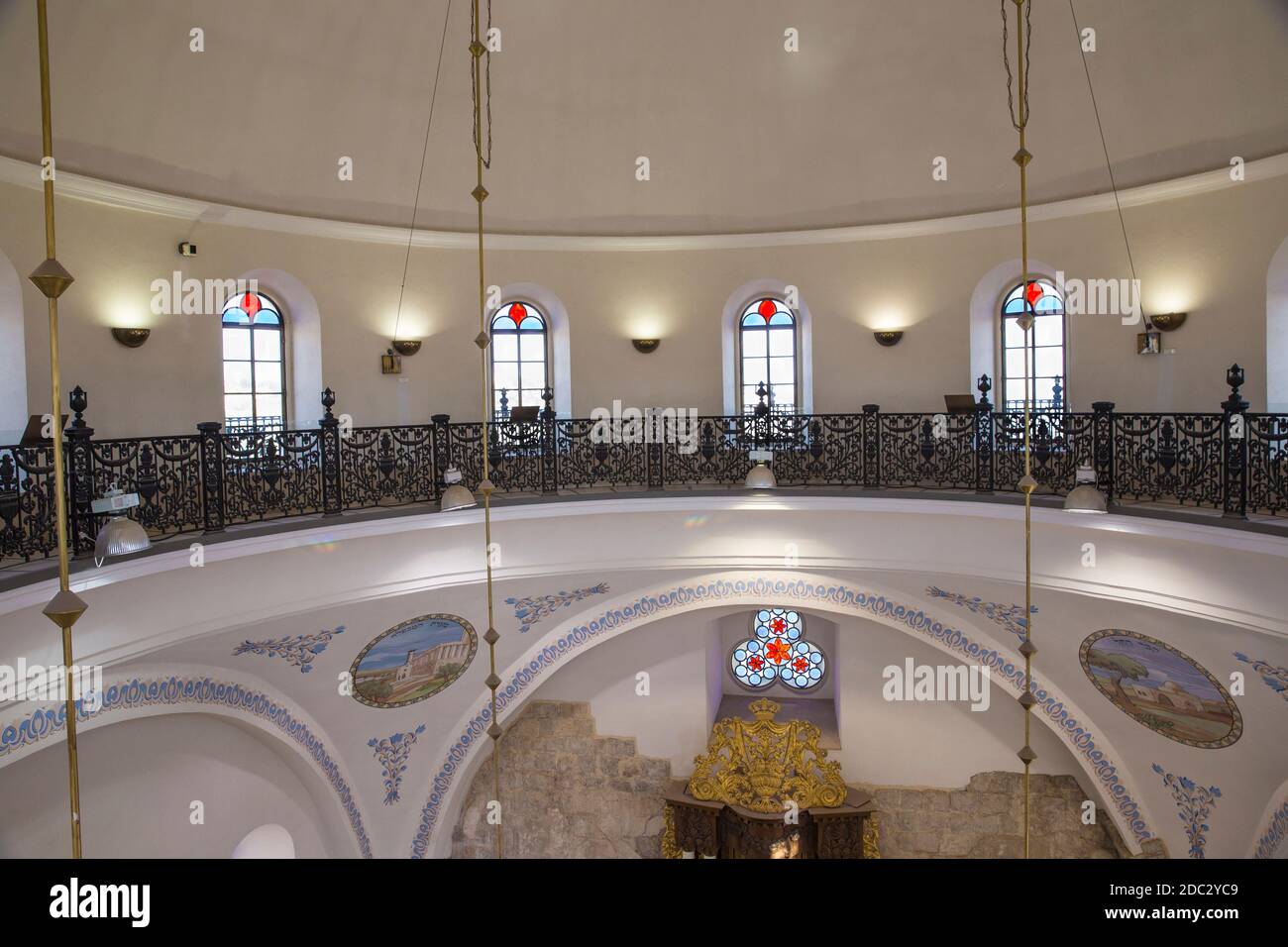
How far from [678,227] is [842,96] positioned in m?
2.76

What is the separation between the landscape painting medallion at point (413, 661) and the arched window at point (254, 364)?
3.30 metres

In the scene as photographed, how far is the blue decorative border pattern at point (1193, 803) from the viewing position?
1021 cm

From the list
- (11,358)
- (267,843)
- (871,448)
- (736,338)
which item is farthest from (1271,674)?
(11,358)

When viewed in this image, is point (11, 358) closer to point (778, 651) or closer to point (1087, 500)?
point (778, 651)

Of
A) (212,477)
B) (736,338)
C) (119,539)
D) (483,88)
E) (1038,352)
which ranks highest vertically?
(483,88)

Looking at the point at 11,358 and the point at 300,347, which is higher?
the point at 300,347

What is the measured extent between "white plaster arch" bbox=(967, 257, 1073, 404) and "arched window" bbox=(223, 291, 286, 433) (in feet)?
29.7

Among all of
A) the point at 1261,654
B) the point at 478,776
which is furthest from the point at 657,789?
the point at 1261,654

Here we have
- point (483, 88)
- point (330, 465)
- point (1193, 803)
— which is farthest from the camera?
point (483, 88)

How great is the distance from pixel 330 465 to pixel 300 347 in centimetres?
299

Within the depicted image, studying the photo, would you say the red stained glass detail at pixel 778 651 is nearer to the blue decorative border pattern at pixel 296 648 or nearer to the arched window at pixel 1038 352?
the arched window at pixel 1038 352

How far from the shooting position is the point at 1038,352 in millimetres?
12242

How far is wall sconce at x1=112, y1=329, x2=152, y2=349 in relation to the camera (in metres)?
9.88
